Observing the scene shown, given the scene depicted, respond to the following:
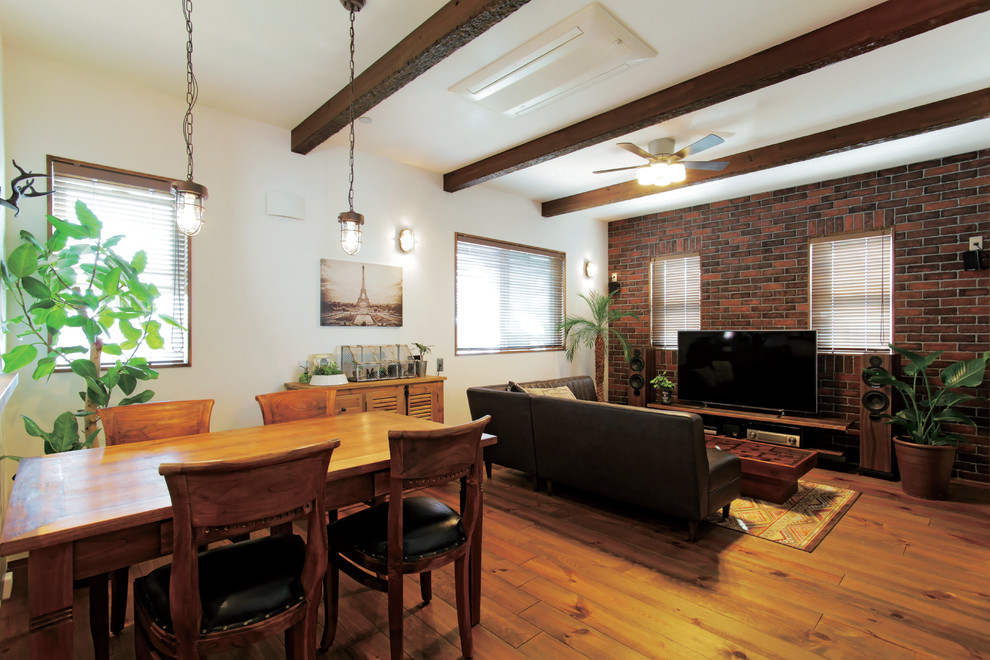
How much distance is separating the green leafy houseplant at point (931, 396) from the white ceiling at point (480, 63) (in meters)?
1.87

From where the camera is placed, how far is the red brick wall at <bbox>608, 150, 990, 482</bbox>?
4.25 meters

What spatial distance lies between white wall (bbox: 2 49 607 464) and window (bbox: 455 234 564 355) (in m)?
0.21

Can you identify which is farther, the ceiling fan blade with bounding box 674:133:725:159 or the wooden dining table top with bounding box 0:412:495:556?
the ceiling fan blade with bounding box 674:133:725:159

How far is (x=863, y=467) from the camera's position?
4.46 metres

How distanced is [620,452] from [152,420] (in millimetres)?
2716

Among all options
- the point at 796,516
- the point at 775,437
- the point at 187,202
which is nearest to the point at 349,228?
the point at 187,202

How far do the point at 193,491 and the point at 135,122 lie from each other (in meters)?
3.06

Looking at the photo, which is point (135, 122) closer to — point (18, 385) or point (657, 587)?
point (18, 385)

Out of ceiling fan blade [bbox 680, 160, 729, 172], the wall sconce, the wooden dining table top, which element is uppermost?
ceiling fan blade [bbox 680, 160, 729, 172]

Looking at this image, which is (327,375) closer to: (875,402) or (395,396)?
(395,396)

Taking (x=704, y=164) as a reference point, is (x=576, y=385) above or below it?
below

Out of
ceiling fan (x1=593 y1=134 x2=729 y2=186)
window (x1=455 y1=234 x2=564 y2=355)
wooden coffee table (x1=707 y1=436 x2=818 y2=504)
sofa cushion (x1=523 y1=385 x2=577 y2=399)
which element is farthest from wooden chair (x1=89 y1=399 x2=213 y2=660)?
wooden coffee table (x1=707 y1=436 x2=818 y2=504)

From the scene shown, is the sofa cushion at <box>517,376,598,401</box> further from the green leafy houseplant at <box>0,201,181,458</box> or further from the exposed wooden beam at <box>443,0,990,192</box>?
the green leafy houseplant at <box>0,201,181,458</box>

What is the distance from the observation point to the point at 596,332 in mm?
6602
